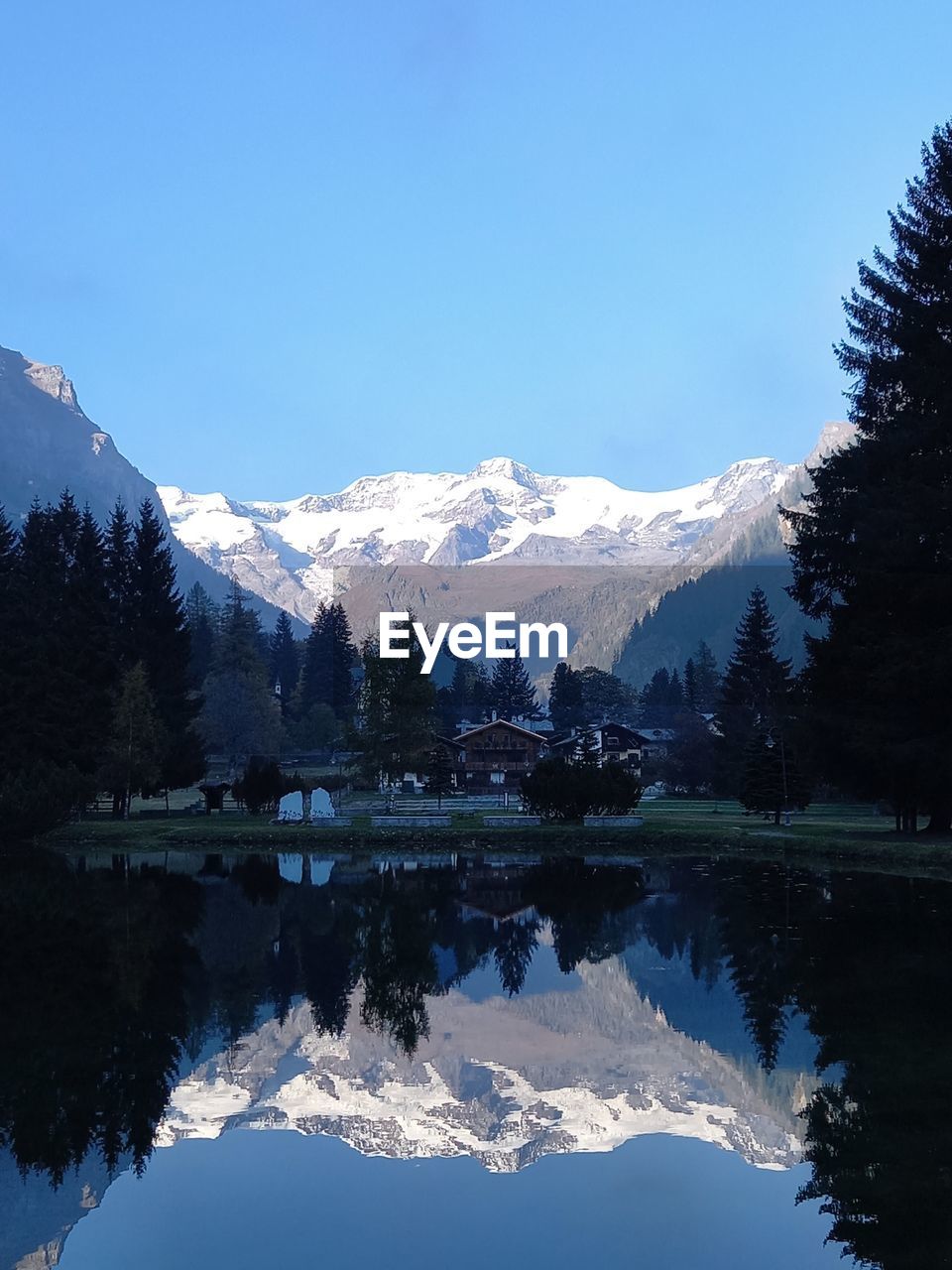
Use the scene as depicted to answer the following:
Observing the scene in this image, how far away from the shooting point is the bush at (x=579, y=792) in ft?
184

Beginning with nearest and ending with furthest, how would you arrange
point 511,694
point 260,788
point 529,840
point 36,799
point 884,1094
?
point 884,1094
point 529,840
point 36,799
point 260,788
point 511,694

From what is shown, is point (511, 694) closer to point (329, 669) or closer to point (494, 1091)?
point (329, 669)

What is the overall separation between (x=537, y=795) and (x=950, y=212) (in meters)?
28.8

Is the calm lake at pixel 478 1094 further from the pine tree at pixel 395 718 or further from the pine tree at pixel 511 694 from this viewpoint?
the pine tree at pixel 511 694

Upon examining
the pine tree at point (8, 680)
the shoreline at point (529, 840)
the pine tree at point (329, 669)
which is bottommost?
the shoreline at point (529, 840)

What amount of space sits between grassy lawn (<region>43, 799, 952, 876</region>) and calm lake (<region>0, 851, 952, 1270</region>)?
1660 cm

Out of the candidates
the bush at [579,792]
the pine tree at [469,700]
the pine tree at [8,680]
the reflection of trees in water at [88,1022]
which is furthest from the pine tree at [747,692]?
the pine tree at [469,700]

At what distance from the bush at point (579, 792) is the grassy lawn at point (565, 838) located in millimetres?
2030

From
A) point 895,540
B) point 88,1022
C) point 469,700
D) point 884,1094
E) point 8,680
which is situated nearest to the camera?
point 884,1094

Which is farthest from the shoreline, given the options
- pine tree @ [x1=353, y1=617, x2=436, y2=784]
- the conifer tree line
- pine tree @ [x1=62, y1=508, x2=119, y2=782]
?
pine tree @ [x1=353, y1=617, x2=436, y2=784]

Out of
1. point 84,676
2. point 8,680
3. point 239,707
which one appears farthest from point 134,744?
point 239,707

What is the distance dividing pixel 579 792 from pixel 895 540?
19.6 metres

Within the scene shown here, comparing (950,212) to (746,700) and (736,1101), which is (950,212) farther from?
(746,700)

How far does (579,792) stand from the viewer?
55.9m
